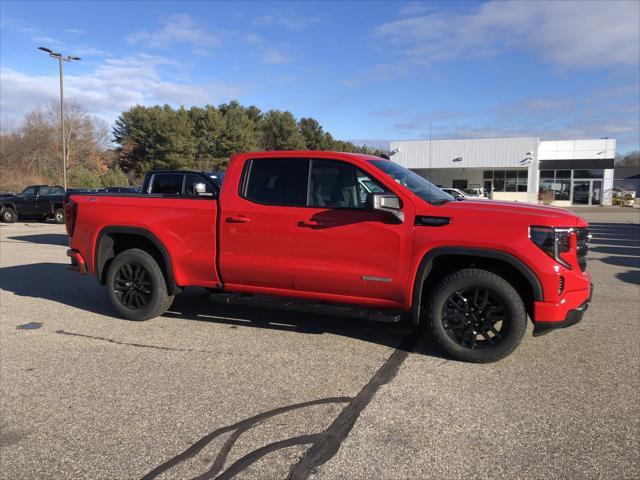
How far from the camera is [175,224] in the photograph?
5.62 meters

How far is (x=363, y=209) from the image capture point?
4.82 meters

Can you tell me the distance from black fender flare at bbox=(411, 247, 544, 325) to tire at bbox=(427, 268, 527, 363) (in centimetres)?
14

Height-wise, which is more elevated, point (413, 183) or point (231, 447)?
point (413, 183)

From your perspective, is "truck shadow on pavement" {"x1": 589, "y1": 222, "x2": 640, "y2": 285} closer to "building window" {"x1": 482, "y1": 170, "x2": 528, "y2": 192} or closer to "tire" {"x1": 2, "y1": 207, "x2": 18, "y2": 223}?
"tire" {"x1": 2, "y1": 207, "x2": 18, "y2": 223}

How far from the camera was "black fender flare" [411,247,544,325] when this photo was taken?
433 cm

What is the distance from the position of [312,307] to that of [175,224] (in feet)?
6.09

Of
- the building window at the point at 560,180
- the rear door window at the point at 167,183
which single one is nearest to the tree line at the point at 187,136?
the building window at the point at 560,180

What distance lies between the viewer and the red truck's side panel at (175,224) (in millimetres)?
5516

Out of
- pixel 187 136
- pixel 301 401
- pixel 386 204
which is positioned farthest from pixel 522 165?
pixel 301 401

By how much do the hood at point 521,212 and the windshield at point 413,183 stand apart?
0.22 metres

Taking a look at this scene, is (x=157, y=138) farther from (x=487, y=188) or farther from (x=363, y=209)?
(x=363, y=209)

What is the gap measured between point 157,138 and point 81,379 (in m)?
49.8

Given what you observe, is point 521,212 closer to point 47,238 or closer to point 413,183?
point 413,183

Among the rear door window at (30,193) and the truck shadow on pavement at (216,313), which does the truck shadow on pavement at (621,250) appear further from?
the rear door window at (30,193)
